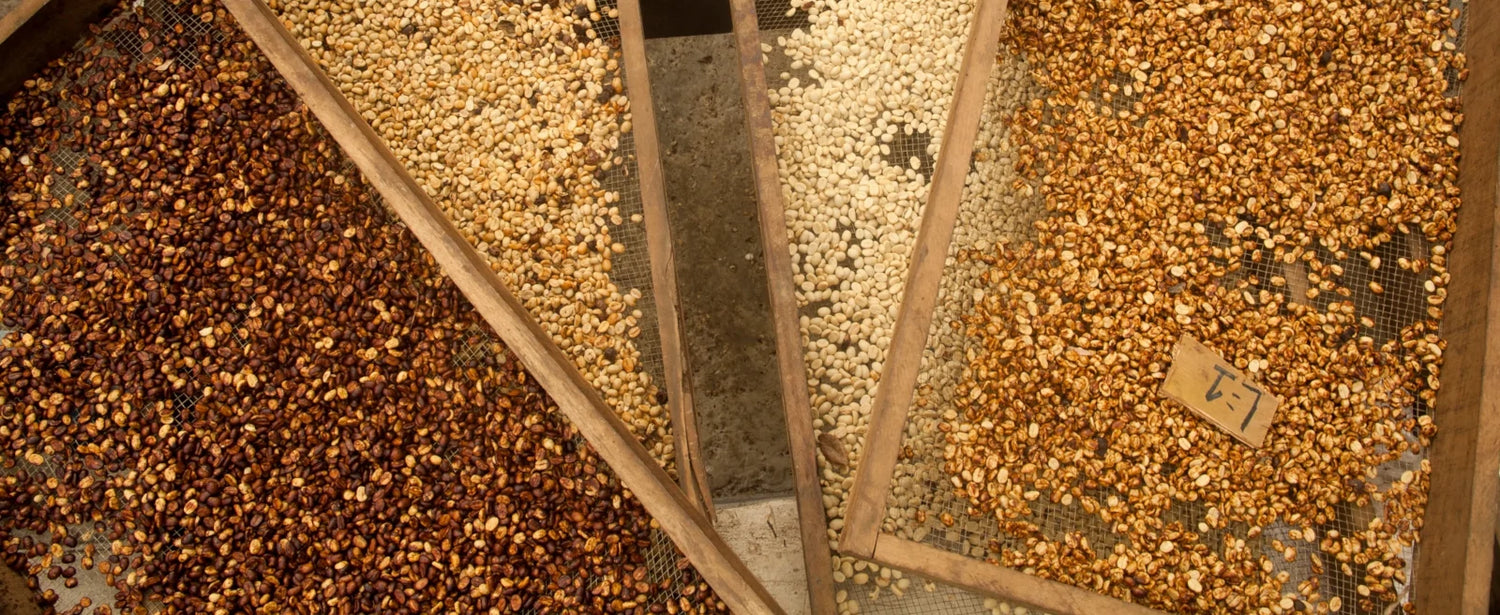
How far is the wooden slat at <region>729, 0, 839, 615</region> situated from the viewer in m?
1.64

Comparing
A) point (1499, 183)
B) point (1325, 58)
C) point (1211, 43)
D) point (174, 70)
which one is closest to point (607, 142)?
point (174, 70)

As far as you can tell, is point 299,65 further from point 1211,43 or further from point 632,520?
point 1211,43

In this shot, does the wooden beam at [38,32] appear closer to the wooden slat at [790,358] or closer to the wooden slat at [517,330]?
the wooden slat at [517,330]

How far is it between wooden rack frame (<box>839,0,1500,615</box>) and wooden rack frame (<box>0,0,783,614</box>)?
0.77 ft

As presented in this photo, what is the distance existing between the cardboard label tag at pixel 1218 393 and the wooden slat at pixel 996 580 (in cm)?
40

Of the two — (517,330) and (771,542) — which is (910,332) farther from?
(771,542)

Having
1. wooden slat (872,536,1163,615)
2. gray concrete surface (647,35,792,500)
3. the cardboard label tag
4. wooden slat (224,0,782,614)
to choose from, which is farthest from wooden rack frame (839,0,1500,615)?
gray concrete surface (647,35,792,500)

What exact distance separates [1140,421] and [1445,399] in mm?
623

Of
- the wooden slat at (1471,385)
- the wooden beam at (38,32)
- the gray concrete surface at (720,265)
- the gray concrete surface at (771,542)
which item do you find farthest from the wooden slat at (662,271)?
the wooden slat at (1471,385)

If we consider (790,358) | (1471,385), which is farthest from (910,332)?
(1471,385)

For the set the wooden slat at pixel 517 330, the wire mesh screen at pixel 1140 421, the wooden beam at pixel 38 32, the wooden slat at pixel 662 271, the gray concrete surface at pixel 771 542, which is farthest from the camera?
the gray concrete surface at pixel 771 542

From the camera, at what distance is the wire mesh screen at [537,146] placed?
5.86 ft

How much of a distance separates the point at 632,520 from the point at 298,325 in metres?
0.67

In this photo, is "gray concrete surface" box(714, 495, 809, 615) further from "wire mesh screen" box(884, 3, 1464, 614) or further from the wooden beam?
the wooden beam
